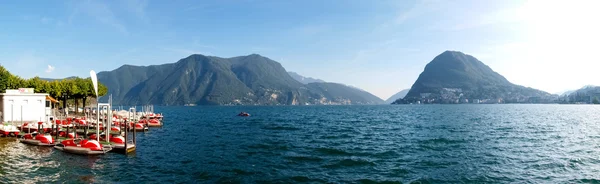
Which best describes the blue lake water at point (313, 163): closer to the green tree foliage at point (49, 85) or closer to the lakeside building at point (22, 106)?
the lakeside building at point (22, 106)

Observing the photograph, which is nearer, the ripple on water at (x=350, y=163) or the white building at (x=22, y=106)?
the ripple on water at (x=350, y=163)

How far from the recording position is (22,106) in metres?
56.3

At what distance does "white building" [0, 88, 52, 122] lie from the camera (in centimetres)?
5500

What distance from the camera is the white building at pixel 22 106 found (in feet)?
180

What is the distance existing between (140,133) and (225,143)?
21869mm

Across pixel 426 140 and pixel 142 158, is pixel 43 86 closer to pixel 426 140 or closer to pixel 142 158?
pixel 142 158

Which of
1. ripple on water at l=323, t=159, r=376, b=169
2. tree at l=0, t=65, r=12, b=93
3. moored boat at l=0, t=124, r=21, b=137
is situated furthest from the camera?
tree at l=0, t=65, r=12, b=93

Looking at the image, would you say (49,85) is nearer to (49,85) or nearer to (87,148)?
(49,85)

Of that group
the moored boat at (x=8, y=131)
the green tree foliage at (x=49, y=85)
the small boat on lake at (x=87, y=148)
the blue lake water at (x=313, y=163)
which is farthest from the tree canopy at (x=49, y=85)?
the small boat on lake at (x=87, y=148)

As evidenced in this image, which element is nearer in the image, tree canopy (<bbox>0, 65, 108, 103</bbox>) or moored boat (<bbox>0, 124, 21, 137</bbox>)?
moored boat (<bbox>0, 124, 21, 137</bbox>)

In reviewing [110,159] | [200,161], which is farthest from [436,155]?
[110,159]

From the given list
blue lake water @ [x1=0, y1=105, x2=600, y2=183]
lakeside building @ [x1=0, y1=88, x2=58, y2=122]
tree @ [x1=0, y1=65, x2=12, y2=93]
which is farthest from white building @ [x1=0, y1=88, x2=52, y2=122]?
blue lake water @ [x1=0, y1=105, x2=600, y2=183]

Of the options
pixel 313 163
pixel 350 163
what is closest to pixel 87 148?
pixel 313 163

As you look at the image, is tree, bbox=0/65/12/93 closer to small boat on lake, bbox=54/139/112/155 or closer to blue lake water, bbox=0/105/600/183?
blue lake water, bbox=0/105/600/183
